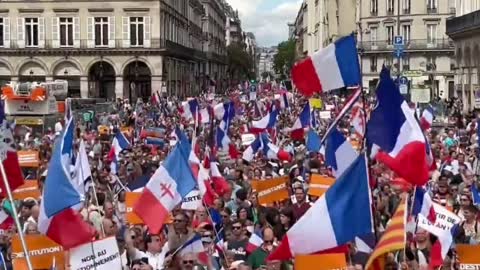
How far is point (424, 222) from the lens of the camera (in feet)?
39.7

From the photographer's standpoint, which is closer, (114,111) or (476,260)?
(476,260)

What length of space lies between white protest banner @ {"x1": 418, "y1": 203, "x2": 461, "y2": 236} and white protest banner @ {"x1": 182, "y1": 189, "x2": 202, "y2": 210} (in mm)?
3379

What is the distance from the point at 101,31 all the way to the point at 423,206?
2368 inches

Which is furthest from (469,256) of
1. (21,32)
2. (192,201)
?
(21,32)

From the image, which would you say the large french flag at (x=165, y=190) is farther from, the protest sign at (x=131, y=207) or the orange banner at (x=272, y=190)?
the orange banner at (x=272, y=190)

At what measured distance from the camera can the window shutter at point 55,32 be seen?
233 ft

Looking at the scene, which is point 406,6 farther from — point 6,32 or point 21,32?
point 6,32

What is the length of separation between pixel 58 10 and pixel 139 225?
59362 millimetres

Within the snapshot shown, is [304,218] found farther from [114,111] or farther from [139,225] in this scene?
[114,111]

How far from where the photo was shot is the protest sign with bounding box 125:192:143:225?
45.3 ft

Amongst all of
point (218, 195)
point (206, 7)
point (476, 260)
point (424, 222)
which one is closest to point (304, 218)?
point (476, 260)

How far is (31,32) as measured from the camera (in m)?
71.4

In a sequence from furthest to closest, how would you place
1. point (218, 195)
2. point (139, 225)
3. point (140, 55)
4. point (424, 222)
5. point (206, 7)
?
1. point (206, 7)
2. point (140, 55)
3. point (218, 195)
4. point (139, 225)
5. point (424, 222)

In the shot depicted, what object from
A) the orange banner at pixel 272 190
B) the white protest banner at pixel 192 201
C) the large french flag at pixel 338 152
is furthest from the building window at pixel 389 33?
the white protest banner at pixel 192 201
